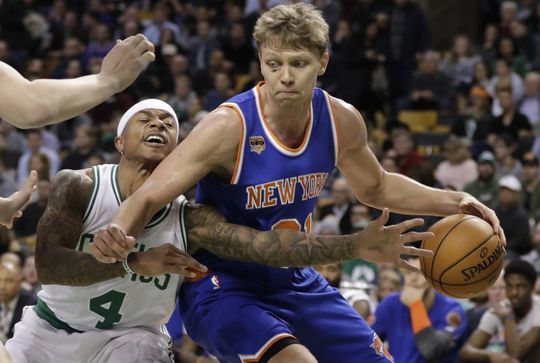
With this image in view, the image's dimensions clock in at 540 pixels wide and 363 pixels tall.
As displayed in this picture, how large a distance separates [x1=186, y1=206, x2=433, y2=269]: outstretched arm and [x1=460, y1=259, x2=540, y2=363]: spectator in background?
10.5 feet

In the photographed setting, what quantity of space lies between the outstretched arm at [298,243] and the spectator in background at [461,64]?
974 cm

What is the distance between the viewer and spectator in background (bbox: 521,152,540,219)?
34.9 ft

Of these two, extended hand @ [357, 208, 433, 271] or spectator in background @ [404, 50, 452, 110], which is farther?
spectator in background @ [404, 50, 452, 110]

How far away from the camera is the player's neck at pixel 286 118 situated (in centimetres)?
480

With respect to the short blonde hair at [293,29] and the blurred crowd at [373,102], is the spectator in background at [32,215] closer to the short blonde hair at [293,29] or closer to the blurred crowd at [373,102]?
the blurred crowd at [373,102]

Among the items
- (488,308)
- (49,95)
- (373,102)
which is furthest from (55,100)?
(373,102)

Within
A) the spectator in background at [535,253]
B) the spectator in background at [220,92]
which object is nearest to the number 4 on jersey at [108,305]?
the spectator in background at [535,253]

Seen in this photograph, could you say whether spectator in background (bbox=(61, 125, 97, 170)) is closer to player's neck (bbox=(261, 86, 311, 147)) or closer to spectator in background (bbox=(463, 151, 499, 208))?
spectator in background (bbox=(463, 151, 499, 208))

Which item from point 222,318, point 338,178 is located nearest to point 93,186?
point 222,318

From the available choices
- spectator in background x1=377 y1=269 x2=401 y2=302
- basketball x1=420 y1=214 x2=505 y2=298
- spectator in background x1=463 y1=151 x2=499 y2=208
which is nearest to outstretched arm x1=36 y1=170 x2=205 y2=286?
basketball x1=420 y1=214 x2=505 y2=298

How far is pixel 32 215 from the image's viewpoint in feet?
39.8

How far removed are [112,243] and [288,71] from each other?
1.10m

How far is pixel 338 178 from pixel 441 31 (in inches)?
220

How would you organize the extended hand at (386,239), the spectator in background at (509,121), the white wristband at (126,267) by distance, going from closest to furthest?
1. the extended hand at (386,239)
2. the white wristband at (126,267)
3. the spectator in background at (509,121)
